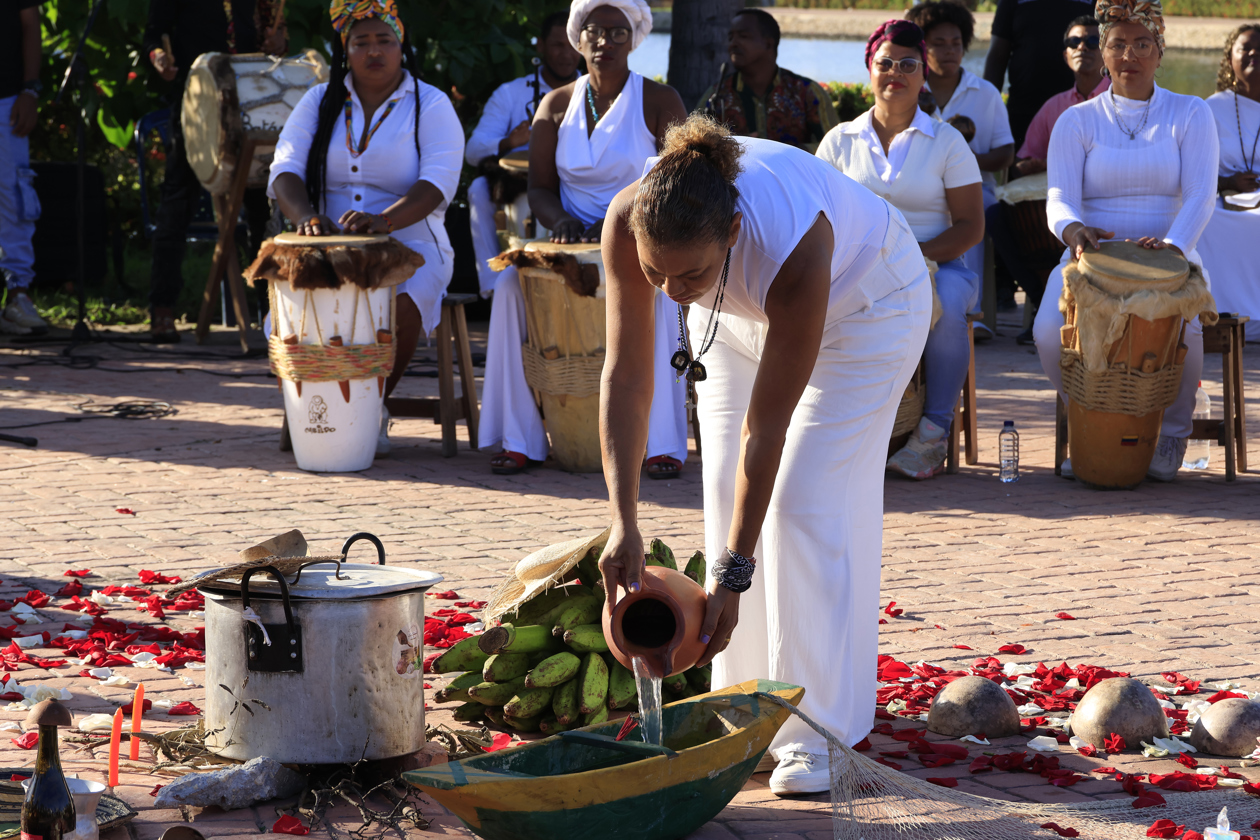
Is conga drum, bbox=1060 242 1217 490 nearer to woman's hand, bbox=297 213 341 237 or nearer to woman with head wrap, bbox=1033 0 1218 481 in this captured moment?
woman with head wrap, bbox=1033 0 1218 481

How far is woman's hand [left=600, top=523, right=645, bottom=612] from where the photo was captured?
3.16m

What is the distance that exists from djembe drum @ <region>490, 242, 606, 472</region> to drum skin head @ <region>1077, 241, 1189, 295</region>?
2210mm

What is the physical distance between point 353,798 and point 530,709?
2.04 feet

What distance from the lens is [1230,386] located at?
6918mm

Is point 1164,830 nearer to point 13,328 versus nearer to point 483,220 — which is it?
point 483,220

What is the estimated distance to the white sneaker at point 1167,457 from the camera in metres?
6.98

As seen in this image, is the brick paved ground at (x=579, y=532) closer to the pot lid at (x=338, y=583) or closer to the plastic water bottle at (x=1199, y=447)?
the plastic water bottle at (x=1199, y=447)

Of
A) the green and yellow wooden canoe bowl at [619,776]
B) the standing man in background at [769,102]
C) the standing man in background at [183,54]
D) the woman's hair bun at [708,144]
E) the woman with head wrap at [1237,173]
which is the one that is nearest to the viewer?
the green and yellow wooden canoe bowl at [619,776]

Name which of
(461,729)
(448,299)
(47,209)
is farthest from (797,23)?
(461,729)

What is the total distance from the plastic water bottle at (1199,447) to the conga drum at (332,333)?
4014 mm

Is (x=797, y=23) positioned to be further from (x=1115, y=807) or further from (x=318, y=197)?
(x=1115, y=807)

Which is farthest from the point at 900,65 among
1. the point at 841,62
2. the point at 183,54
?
the point at 841,62

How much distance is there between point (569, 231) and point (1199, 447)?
3.66m

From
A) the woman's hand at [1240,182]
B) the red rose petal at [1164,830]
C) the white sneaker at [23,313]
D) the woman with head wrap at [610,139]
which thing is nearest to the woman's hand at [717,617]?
the red rose petal at [1164,830]
